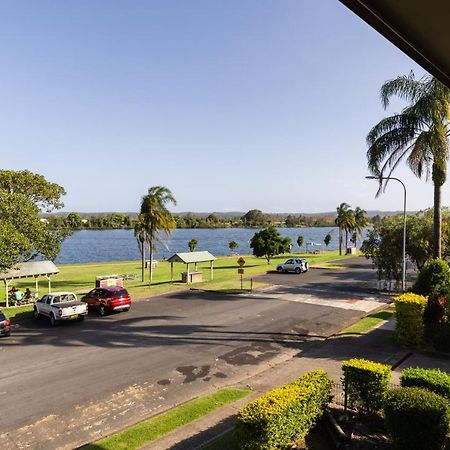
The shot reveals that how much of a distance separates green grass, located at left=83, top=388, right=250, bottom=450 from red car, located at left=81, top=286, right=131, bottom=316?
12.6 metres

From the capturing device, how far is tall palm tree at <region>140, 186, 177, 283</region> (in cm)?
3662

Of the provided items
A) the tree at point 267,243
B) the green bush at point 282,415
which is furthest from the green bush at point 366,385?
the tree at point 267,243

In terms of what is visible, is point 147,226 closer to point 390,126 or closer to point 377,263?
point 377,263

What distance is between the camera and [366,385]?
950 centimetres

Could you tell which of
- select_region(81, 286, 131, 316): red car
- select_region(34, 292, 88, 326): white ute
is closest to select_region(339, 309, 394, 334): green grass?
select_region(81, 286, 131, 316): red car

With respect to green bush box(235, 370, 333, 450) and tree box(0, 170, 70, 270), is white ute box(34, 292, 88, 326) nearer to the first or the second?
tree box(0, 170, 70, 270)

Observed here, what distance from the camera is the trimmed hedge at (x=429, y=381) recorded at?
29.5 feet

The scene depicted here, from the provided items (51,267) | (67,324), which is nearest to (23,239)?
(51,267)

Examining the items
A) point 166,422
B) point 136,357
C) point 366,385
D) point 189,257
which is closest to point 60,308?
point 136,357

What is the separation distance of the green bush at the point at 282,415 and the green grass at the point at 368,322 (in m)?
10.7

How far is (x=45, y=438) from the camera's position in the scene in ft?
31.1

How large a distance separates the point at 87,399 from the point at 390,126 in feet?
64.2

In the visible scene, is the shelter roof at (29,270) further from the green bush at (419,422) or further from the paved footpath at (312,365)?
the green bush at (419,422)

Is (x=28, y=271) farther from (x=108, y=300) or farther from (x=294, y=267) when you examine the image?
(x=294, y=267)
